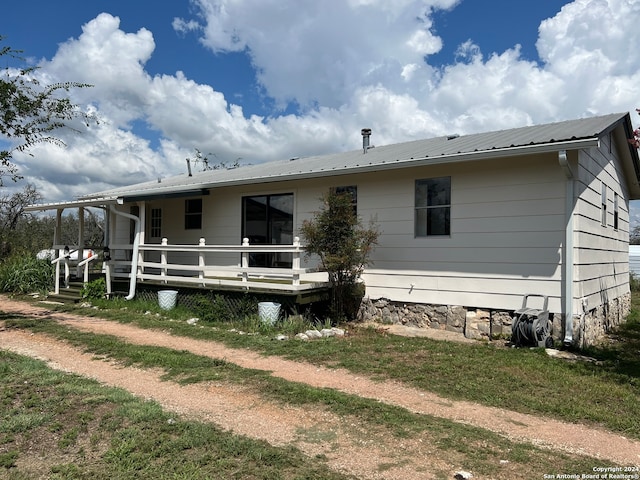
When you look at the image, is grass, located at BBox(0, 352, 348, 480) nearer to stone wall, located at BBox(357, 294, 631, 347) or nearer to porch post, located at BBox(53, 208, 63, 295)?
stone wall, located at BBox(357, 294, 631, 347)

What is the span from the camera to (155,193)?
12172 millimetres

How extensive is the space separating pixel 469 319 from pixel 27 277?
42.8 feet

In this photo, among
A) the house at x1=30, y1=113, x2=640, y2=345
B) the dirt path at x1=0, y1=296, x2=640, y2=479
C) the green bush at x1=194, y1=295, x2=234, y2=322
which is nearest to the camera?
the dirt path at x1=0, y1=296, x2=640, y2=479

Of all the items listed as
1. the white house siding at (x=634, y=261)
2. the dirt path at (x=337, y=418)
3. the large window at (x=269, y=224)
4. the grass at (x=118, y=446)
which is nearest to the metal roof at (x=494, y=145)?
the large window at (x=269, y=224)

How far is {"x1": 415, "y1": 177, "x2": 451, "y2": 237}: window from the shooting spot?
29.0 feet

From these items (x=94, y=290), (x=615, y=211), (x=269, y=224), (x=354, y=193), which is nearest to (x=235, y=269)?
(x=269, y=224)

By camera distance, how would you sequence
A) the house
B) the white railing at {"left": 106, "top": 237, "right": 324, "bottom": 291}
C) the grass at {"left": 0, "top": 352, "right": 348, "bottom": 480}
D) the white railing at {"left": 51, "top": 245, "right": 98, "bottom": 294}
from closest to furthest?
1. the grass at {"left": 0, "top": 352, "right": 348, "bottom": 480}
2. the house
3. the white railing at {"left": 106, "top": 237, "right": 324, "bottom": 291}
4. the white railing at {"left": 51, "top": 245, "right": 98, "bottom": 294}

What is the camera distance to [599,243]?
918 cm

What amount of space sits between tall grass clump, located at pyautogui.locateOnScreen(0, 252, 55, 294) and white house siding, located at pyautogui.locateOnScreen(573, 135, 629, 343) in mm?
13903

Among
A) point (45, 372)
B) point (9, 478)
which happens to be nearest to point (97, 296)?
point (45, 372)

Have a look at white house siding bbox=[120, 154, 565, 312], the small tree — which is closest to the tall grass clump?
white house siding bbox=[120, 154, 565, 312]

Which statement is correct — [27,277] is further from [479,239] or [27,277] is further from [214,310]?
[479,239]

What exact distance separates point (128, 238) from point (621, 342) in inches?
580

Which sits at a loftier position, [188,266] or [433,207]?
[433,207]
